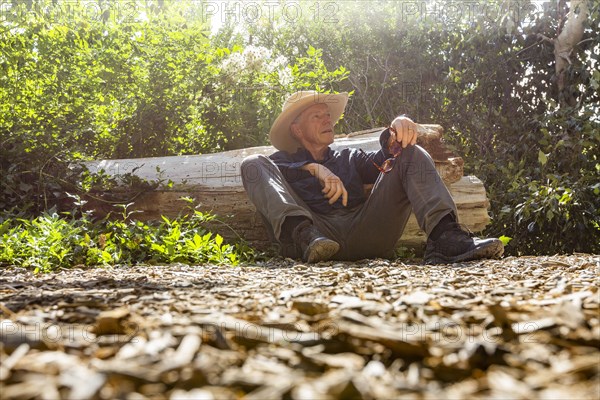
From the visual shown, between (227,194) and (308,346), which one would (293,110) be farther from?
(308,346)

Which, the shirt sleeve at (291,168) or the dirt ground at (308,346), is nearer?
the dirt ground at (308,346)

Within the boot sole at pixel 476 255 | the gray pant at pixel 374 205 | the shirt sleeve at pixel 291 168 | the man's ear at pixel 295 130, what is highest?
the man's ear at pixel 295 130

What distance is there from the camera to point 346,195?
3.95 m

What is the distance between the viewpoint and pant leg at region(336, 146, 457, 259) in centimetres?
357

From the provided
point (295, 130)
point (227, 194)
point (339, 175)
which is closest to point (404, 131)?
point (339, 175)

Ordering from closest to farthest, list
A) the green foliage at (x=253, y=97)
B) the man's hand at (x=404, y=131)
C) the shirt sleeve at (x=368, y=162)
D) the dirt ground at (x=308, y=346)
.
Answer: the dirt ground at (x=308, y=346), the man's hand at (x=404, y=131), the shirt sleeve at (x=368, y=162), the green foliage at (x=253, y=97)

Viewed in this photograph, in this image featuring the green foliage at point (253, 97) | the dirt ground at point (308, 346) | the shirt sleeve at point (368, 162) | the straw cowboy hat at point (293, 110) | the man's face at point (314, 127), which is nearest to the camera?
the dirt ground at point (308, 346)

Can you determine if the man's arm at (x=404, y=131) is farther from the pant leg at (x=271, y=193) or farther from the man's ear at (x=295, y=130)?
the man's ear at (x=295, y=130)

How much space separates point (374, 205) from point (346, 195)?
0.67 feet

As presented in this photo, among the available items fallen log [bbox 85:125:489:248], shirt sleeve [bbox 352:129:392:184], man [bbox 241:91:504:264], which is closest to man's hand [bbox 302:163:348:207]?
man [bbox 241:91:504:264]

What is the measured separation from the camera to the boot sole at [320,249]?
3383mm

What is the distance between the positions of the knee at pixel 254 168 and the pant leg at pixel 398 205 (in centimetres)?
71

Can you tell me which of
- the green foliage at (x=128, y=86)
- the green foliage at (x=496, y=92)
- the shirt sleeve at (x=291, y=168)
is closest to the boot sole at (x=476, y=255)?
the shirt sleeve at (x=291, y=168)

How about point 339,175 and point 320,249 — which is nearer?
point 320,249
